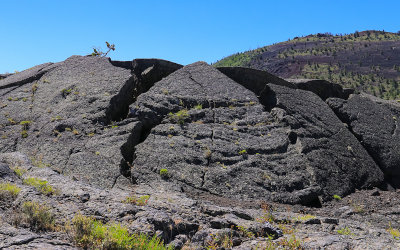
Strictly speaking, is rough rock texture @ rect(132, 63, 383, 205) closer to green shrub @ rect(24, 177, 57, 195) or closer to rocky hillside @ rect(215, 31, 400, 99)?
green shrub @ rect(24, 177, 57, 195)

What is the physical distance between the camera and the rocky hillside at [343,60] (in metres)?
49.3

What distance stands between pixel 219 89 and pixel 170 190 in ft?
18.6

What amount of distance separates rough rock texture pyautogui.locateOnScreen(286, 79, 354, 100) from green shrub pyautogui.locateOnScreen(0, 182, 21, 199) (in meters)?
12.2

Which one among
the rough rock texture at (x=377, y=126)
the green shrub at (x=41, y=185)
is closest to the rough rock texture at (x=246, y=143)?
the rough rock texture at (x=377, y=126)

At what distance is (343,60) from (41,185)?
206 ft

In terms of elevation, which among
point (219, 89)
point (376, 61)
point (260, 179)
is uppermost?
point (376, 61)

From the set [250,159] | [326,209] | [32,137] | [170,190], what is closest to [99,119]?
[32,137]

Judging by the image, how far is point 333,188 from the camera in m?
9.77

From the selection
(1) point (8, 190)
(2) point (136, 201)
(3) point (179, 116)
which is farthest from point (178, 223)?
(3) point (179, 116)

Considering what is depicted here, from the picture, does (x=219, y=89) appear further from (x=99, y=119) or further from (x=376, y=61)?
(x=376, y=61)

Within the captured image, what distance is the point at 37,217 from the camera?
4918 mm

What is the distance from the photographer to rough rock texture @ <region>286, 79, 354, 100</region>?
50.1 ft

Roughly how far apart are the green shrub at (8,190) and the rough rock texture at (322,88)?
40.0 feet

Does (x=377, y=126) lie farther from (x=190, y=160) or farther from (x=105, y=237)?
(x=105, y=237)
